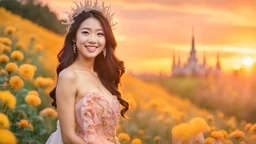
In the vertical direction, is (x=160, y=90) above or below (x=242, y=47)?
below

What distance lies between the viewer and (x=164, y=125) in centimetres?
597

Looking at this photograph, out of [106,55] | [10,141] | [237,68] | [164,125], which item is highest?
[106,55]

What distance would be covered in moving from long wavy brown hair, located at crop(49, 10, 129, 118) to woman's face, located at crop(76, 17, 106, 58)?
0.03 meters

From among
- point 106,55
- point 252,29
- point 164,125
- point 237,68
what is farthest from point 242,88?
point 106,55

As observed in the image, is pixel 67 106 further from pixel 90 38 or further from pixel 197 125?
pixel 197 125

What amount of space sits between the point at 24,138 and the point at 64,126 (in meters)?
1.49

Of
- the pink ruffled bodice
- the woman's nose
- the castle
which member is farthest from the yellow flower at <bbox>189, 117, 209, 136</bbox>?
the castle

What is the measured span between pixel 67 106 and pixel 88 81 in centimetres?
24

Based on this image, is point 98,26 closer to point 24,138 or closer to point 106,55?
point 106,55

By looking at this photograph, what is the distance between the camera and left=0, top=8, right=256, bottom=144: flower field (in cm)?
397

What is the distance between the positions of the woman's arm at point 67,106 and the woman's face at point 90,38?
182 mm

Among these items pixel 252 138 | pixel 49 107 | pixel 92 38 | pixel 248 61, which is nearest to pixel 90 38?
pixel 92 38

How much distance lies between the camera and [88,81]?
132 inches

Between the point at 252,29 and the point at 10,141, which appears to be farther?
the point at 252,29
